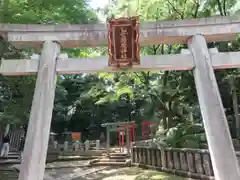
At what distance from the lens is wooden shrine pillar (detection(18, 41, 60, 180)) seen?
14.0 feet

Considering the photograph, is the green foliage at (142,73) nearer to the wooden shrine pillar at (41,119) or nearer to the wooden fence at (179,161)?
the wooden fence at (179,161)

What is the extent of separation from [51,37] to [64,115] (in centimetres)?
1656

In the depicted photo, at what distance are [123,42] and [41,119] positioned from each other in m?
2.26

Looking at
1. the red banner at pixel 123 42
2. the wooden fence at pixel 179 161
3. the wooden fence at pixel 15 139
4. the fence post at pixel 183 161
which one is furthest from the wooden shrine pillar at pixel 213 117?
the wooden fence at pixel 15 139

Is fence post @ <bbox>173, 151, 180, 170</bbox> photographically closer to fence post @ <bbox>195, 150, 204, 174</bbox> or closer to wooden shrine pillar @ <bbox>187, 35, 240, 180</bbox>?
fence post @ <bbox>195, 150, 204, 174</bbox>

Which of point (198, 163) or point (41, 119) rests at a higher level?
point (41, 119)

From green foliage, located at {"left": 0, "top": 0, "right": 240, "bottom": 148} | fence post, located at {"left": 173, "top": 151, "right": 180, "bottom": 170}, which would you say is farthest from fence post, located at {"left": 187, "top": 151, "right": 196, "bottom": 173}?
fence post, located at {"left": 173, "top": 151, "right": 180, "bottom": 170}

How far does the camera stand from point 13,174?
8.60m

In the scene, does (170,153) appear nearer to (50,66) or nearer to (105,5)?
(50,66)

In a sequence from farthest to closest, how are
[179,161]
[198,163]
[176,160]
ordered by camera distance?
[176,160], [179,161], [198,163]

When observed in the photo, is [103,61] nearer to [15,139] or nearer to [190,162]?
[190,162]

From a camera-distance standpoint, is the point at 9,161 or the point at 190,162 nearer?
the point at 190,162

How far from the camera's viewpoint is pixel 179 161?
307 inches

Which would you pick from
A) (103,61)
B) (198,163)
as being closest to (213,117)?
(103,61)
